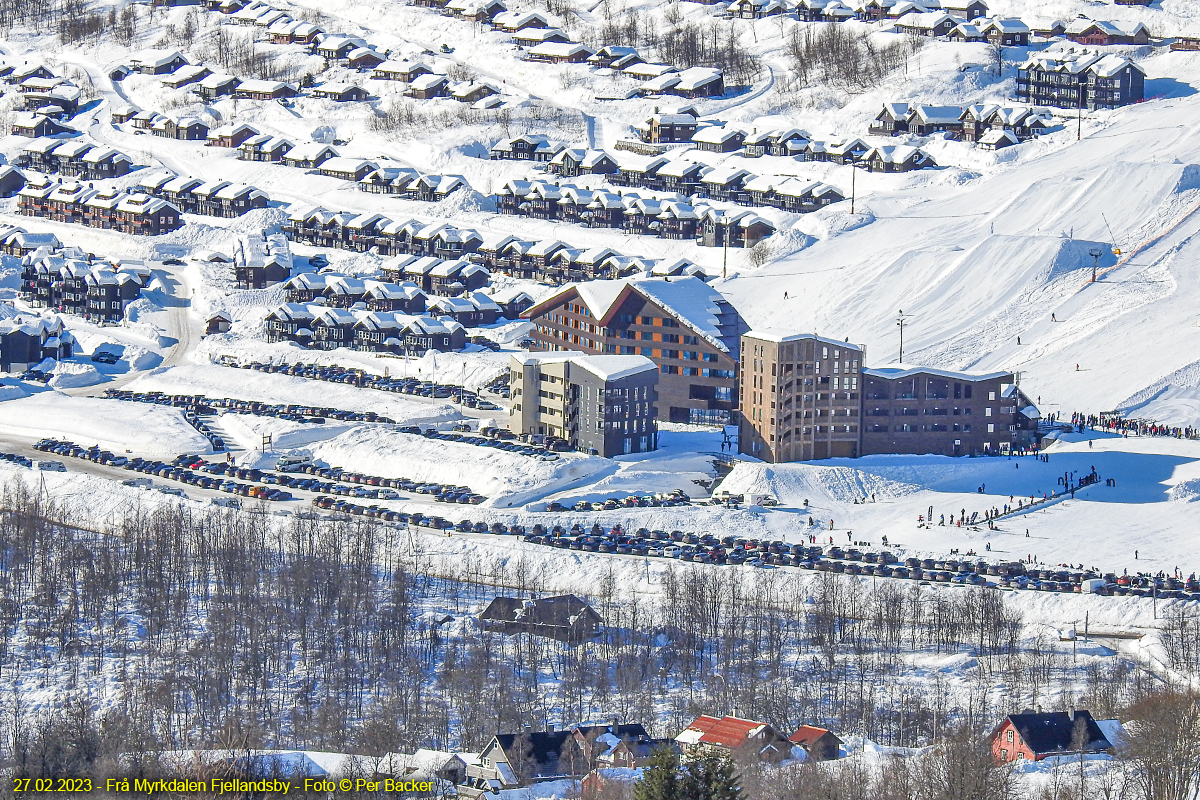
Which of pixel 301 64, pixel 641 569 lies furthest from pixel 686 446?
pixel 301 64

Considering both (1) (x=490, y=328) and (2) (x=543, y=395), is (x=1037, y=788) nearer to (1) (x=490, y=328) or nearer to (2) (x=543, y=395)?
(2) (x=543, y=395)

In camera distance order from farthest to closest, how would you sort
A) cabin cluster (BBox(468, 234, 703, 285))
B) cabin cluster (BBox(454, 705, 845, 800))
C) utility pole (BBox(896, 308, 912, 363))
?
cabin cluster (BBox(468, 234, 703, 285))
utility pole (BBox(896, 308, 912, 363))
cabin cluster (BBox(454, 705, 845, 800))

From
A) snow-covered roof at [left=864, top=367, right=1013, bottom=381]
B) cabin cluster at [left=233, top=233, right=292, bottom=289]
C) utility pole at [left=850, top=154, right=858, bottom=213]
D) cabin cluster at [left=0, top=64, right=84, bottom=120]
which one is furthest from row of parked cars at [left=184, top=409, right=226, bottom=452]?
cabin cluster at [left=0, top=64, right=84, bottom=120]

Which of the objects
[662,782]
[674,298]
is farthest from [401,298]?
[662,782]

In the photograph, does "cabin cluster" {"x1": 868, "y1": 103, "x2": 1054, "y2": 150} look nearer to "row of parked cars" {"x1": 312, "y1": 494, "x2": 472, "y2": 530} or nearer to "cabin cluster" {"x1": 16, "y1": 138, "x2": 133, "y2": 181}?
"cabin cluster" {"x1": 16, "y1": 138, "x2": 133, "y2": 181}

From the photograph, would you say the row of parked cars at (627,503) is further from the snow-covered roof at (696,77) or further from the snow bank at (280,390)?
the snow-covered roof at (696,77)

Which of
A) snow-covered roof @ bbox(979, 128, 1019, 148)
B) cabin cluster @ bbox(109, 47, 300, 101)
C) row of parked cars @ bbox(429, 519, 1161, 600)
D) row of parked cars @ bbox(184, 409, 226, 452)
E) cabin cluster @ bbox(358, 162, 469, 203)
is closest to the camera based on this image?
row of parked cars @ bbox(429, 519, 1161, 600)
